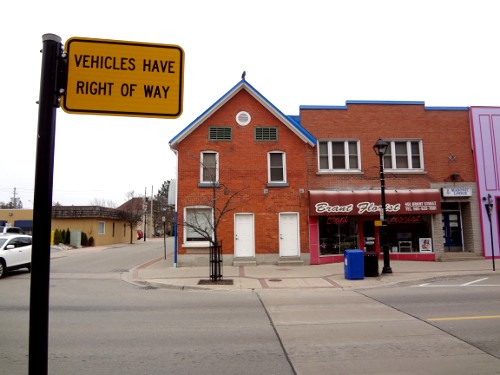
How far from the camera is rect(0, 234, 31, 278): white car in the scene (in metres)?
15.8

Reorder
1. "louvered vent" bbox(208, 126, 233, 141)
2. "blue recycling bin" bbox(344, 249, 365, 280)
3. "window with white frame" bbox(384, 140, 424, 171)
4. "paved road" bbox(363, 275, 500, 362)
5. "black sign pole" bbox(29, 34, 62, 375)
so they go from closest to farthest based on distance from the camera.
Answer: "black sign pole" bbox(29, 34, 62, 375)
"paved road" bbox(363, 275, 500, 362)
"blue recycling bin" bbox(344, 249, 365, 280)
"louvered vent" bbox(208, 126, 233, 141)
"window with white frame" bbox(384, 140, 424, 171)

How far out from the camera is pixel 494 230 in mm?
20141

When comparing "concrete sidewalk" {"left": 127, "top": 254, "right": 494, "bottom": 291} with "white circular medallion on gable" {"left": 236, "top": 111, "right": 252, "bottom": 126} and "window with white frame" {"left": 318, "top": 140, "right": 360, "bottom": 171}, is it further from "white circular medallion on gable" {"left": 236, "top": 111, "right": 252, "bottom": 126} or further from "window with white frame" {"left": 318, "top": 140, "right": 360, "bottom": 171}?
"white circular medallion on gable" {"left": 236, "top": 111, "right": 252, "bottom": 126}

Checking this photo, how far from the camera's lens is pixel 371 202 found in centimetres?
1939

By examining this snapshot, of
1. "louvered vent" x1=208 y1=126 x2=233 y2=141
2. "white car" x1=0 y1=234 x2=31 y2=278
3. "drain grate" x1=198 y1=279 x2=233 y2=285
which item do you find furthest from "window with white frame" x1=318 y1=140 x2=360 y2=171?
"white car" x1=0 y1=234 x2=31 y2=278

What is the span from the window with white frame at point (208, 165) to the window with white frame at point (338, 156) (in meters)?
5.27

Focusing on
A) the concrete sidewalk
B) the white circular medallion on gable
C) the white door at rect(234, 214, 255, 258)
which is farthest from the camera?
the white circular medallion on gable

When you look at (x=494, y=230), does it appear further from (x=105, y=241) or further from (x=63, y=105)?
(x=105, y=241)

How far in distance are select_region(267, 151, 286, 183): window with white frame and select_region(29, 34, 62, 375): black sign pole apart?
56.8 feet

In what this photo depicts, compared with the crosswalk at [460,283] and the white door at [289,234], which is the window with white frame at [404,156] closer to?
the white door at [289,234]

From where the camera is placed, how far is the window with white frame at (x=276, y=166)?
1977 centimetres

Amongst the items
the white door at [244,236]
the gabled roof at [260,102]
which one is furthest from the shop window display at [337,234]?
the gabled roof at [260,102]

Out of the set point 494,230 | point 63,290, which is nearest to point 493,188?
point 494,230

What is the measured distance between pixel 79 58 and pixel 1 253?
15.9 meters
